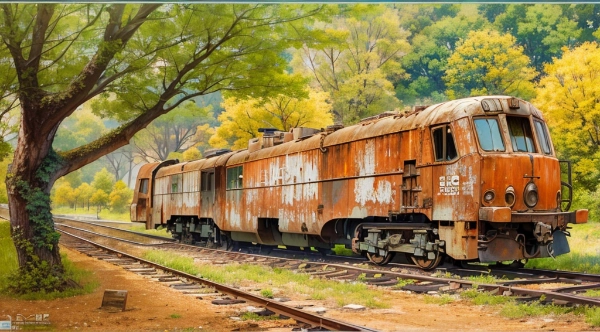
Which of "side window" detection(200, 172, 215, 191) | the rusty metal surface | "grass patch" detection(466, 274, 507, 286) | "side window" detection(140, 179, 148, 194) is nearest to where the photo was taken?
"grass patch" detection(466, 274, 507, 286)

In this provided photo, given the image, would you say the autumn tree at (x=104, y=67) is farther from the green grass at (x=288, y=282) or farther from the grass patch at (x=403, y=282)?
the grass patch at (x=403, y=282)

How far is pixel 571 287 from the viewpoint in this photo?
10.8 m

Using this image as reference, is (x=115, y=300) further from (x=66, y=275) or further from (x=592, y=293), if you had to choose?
(x=592, y=293)

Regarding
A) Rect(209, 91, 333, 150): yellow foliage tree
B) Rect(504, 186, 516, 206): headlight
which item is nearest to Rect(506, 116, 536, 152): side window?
Rect(504, 186, 516, 206): headlight

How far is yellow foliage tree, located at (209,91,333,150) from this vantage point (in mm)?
34562

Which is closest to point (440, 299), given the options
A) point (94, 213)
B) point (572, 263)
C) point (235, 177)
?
point (572, 263)

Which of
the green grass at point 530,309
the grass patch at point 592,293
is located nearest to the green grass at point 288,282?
the green grass at point 530,309

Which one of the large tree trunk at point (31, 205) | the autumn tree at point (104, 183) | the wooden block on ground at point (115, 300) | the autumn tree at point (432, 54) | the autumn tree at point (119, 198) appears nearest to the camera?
the wooden block on ground at point (115, 300)

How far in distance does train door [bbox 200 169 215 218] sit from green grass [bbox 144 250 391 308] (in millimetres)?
5975

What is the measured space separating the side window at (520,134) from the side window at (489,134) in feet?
1.04

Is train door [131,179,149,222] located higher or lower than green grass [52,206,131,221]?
higher

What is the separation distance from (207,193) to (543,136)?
45.2 ft

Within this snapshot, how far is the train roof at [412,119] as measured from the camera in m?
12.6

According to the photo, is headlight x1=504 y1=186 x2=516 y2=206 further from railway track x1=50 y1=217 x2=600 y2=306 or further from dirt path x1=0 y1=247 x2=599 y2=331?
dirt path x1=0 y1=247 x2=599 y2=331
